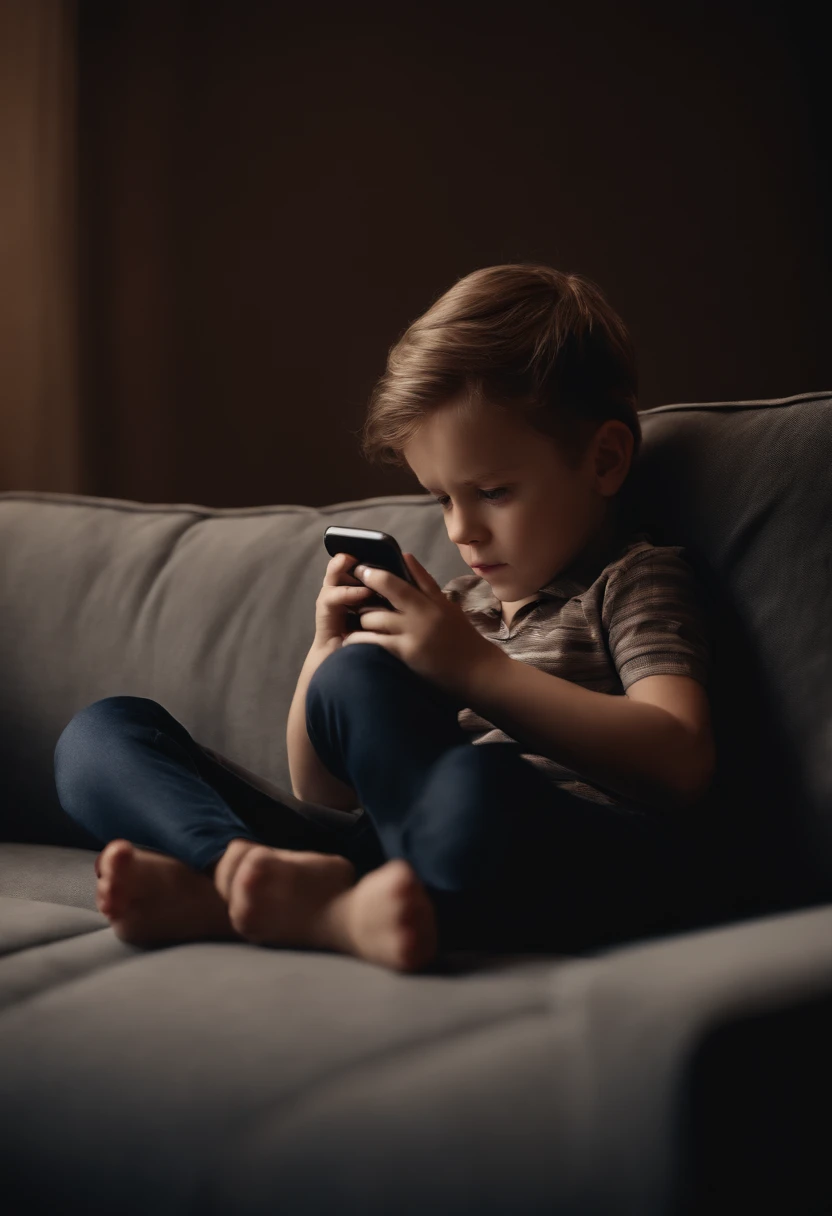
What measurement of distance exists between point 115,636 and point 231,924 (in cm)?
65

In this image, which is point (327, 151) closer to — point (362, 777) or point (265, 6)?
point (265, 6)

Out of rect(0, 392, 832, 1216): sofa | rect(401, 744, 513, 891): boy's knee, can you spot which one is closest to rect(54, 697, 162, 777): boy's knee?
rect(0, 392, 832, 1216): sofa

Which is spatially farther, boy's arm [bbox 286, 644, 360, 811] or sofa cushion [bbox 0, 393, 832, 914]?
boy's arm [bbox 286, 644, 360, 811]

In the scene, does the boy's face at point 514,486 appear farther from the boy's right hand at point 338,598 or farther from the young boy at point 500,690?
the boy's right hand at point 338,598

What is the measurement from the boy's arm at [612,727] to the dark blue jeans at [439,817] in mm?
33

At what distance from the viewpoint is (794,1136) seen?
479 mm

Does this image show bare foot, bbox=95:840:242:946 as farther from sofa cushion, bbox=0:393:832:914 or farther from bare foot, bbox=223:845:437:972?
sofa cushion, bbox=0:393:832:914

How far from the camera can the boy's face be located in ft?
3.15

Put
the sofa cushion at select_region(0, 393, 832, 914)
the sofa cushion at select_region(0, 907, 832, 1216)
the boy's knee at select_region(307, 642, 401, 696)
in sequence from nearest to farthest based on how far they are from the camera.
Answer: the sofa cushion at select_region(0, 907, 832, 1216) < the boy's knee at select_region(307, 642, 401, 696) < the sofa cushion at select_region(0, 393, 832, 914)

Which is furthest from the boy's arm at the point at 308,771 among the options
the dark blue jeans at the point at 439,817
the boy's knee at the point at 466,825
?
the boy's knee at the point at 466,825

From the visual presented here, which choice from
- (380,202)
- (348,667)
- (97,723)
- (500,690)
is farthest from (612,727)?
(380,202)

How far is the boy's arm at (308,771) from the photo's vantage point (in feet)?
3.35

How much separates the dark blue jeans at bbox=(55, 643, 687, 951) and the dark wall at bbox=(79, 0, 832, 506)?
Result: 1.37 meters

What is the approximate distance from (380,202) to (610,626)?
1515mm
